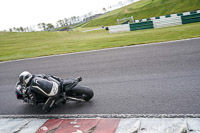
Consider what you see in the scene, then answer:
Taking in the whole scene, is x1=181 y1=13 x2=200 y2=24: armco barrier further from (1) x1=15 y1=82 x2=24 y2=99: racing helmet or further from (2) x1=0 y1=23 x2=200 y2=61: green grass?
(1) x1=15 y1=82 x2=24 y2=99: racing helmet

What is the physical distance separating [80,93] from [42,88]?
1.03 metres

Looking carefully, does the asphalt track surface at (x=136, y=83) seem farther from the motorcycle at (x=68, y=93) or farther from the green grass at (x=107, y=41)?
the green grass at (x=107, y=41)

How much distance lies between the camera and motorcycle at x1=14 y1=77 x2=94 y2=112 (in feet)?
16.4

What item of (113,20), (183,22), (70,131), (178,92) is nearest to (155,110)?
(178,92)

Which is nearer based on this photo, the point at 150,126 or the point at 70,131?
the point at 150,126

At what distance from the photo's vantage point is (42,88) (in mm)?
4773

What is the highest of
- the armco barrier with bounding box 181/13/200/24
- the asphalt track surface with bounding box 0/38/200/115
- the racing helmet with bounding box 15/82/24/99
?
the armco barrier with bounding box 181/13/200/24

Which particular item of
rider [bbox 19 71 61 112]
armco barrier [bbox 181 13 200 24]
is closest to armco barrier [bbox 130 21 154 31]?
armco barrier [bbox 181 13 200 24]

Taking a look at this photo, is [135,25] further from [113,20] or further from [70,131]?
[113,20]

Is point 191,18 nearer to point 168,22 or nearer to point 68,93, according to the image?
point 168,22

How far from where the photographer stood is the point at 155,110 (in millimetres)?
4211

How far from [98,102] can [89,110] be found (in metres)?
0.41

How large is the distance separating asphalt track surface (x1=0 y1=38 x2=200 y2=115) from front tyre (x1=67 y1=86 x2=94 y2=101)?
0.62ft

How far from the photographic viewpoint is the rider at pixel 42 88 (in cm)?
479
